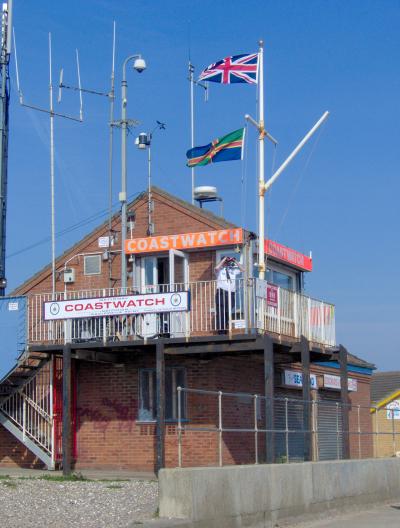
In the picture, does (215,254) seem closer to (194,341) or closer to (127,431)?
(194,341)

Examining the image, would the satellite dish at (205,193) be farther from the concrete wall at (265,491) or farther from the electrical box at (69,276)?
the concrete wall at (265,491)

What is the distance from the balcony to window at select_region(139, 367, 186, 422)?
1.37 m

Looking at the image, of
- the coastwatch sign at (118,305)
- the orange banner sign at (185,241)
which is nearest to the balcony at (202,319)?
the coastwatch sign at (118,305)

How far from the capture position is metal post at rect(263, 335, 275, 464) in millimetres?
18834

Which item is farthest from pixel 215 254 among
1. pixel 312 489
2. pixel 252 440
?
pixel 312 489

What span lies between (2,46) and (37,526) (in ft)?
55.6

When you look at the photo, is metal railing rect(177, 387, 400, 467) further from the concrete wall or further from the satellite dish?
the satellite dish

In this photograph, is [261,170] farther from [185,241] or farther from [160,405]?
[160,405]

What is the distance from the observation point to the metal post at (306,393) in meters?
19.8

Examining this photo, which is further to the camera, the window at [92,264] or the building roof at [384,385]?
the building roof at [384,385]

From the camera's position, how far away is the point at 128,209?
991 inches

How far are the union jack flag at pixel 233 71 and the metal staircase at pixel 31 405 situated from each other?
318 inches

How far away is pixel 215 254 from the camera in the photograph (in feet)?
76.6

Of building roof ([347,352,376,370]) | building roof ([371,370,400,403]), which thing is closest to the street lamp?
building roof ([347,352,376,370])
